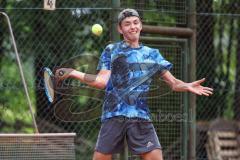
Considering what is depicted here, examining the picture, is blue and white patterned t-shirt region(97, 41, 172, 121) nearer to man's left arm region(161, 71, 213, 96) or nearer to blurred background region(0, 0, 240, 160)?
man's left arm region(161, 71, 213, 96)

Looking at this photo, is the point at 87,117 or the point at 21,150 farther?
the point at 87,117

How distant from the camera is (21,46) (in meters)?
9.30

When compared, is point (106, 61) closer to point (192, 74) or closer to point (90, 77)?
point (90, 77)

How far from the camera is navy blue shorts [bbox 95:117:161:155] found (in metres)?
5.66

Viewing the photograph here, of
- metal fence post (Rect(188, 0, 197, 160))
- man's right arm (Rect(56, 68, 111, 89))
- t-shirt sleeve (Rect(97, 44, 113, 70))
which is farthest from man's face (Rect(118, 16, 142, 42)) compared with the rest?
metal fence post (Rect(188, 0, 197, 160))

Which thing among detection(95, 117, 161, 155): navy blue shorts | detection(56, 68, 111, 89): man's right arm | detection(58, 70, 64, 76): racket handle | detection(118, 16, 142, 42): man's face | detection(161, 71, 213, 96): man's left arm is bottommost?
detection(95, 117, 161, 155): navy blue shorts

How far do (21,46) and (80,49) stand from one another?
102 centimetres

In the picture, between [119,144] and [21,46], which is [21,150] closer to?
[119,144]

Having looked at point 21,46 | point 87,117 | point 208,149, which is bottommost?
point 208,149

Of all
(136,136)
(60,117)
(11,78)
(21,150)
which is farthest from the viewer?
(11,78)

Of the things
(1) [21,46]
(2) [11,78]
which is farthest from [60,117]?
(1) [21,46]

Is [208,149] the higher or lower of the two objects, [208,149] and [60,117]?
the lower

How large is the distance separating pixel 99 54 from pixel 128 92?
7.94 feet

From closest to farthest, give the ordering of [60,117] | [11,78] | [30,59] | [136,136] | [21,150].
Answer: [136,136], [21,150], [60,117], [11,78], [30,59]
